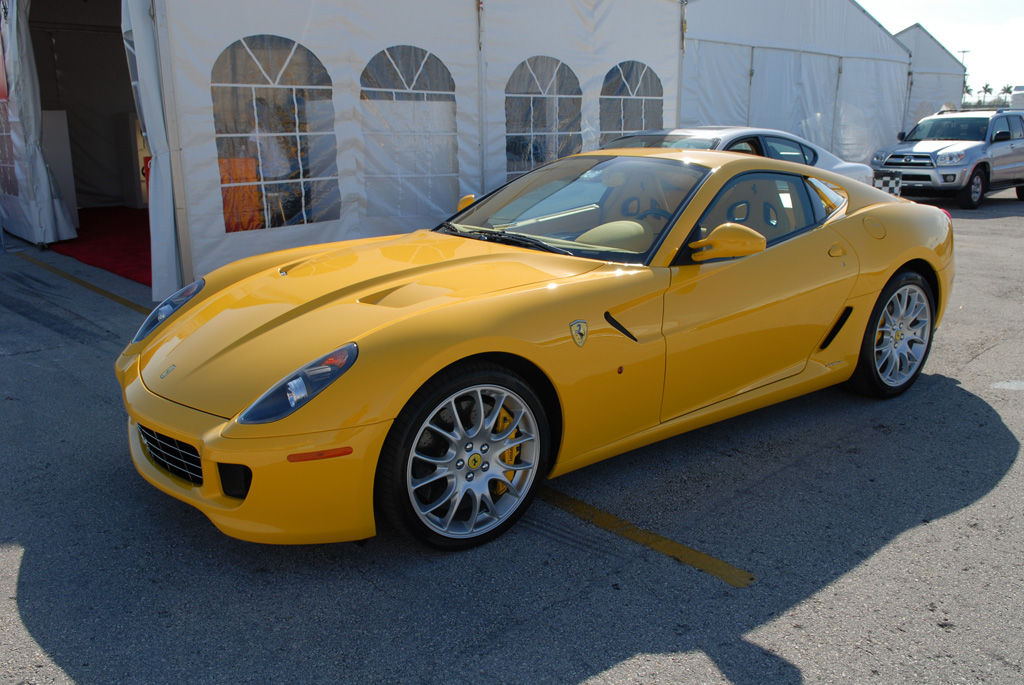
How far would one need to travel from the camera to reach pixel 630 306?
10.4 feet

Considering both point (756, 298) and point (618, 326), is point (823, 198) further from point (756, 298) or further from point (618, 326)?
point (618, 326)

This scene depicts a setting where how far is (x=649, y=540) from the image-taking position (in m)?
3.01

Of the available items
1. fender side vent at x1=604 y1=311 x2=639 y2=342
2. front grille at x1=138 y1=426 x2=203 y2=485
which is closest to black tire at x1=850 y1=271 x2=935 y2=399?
fender side vent at x1=604 y1=311 x2=639 y2=342

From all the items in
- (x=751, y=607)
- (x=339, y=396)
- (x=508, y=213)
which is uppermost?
(x=508, y=213)

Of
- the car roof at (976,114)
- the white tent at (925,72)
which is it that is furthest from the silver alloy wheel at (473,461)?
the white tent at (925,72)

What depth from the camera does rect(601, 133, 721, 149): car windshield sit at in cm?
796

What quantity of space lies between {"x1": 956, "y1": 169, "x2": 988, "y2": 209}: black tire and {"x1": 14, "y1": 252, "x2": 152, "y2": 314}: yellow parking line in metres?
13.4

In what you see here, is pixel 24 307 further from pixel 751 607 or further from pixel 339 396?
pixel 751 607

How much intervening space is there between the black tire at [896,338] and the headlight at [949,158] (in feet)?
36.1

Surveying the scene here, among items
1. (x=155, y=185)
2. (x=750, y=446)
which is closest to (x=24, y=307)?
(x=155, y=185)

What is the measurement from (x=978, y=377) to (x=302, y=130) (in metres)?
6.17

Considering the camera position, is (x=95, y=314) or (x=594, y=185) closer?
(x=594, y=185)

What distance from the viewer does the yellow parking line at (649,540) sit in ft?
9.12

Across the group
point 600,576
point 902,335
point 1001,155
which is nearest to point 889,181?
point 1001,155
